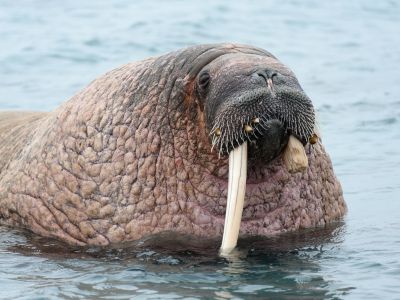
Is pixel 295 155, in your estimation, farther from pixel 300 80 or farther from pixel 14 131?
pixel 300 80

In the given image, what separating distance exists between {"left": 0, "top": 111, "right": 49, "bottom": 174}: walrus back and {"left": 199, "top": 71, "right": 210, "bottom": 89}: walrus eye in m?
2.23

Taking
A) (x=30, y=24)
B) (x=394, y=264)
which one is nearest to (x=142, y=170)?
(x=394, y=264)

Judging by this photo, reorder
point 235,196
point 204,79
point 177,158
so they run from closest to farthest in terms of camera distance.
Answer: point 235,196, point 204,79, point 177,158

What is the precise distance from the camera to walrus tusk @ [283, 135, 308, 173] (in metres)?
8.62

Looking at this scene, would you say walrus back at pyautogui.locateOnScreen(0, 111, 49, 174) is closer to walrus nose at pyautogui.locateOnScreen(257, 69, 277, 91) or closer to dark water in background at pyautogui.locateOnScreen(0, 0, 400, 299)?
dark water in background at pyautogui.locateOnScreen(0, 0, 400, 299)

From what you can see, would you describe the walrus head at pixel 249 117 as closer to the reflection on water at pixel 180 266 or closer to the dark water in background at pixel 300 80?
the reflection on water at pixel 180 266

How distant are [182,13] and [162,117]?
15.9 m

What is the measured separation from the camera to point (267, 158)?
8805 millimetres

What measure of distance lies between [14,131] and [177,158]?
247cm

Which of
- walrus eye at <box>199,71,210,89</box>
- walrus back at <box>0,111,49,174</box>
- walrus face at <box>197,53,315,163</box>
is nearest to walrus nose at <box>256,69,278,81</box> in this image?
walrus face at <box>197,53,315,163</box>

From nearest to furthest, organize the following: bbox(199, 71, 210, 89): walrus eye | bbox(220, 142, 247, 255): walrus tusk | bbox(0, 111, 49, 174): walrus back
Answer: bbox(220, 142, 247, 255): walrus tusk
bbox(199, 71, 210, 89): walrus eye
bbox(0, 111, 49, 174): walrus back

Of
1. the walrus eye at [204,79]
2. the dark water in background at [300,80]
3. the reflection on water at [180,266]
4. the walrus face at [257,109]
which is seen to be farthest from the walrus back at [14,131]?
the walrus face at [257,109]

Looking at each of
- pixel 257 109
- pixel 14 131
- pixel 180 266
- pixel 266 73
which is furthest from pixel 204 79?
pixel 14 131

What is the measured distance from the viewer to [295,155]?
8.66m
